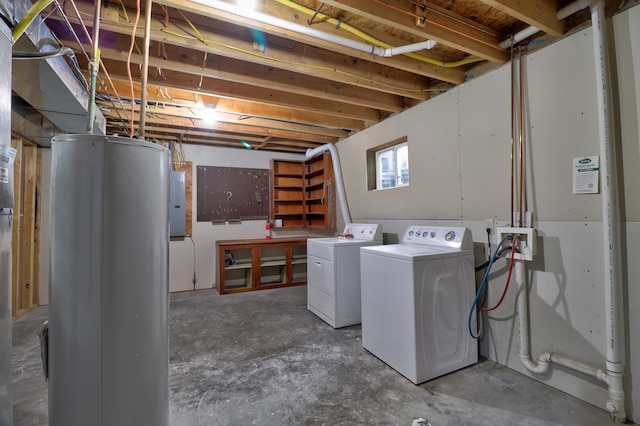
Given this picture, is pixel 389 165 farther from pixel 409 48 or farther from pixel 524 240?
pixel 524 240

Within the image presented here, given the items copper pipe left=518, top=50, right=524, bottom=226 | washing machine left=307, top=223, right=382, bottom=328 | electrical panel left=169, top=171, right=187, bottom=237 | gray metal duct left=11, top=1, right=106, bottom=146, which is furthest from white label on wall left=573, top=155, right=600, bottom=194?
electrical panel left=169, top=171, right=187, bottom=237

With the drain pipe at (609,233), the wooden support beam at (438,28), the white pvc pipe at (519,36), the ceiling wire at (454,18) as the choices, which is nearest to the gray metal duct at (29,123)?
the wooden support beam at (438,28)

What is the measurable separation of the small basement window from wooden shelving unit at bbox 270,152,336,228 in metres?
1.22

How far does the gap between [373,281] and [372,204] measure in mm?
1481

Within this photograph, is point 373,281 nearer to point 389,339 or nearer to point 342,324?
point 389,339

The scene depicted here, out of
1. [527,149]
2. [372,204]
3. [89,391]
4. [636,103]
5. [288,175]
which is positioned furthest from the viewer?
[288,175]

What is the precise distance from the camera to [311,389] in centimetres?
189

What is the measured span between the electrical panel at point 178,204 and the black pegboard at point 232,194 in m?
0.24

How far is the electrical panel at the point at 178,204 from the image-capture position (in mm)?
4336

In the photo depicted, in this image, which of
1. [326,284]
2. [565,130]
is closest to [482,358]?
[326,284]

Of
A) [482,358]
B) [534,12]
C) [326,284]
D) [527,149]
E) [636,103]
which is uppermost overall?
[534,12]

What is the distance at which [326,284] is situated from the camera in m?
3.07

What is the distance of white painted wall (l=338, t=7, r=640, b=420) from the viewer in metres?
1.59

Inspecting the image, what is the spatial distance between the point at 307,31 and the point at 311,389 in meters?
2.31
